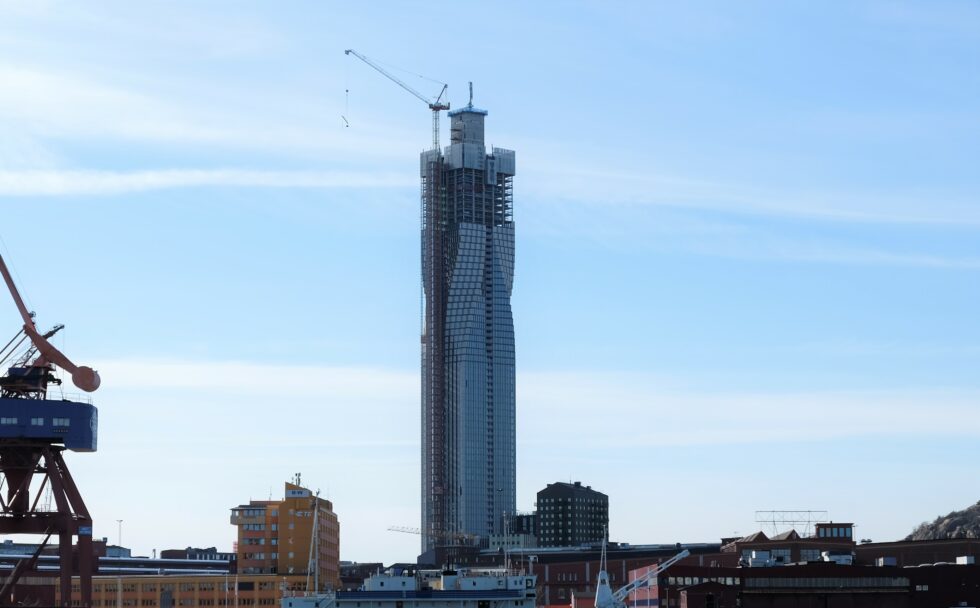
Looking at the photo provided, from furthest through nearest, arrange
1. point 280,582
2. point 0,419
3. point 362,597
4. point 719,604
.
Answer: point 280,582 < point 719,604 < point 0,419 < point 362,597

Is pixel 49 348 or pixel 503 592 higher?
pixel 49 348

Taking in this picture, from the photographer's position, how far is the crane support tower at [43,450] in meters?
149

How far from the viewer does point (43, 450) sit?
150625 mm

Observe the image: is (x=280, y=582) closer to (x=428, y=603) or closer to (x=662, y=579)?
(x=662, y=579)

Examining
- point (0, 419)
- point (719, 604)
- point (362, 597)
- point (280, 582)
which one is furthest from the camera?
point (280, 582)

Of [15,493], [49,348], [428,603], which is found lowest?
[428,603]

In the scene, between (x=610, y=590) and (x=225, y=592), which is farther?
(x=225, y=592)

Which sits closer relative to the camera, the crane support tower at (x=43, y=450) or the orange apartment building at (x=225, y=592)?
the crane support tower at (x=43, y=450)

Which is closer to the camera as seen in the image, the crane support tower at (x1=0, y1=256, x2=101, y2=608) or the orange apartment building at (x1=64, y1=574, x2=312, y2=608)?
the crane support tower at (x1=0, y1=256, x2=101, y2=608)

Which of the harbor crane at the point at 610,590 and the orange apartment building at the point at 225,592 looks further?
the orange apartment building at the point at 225,592

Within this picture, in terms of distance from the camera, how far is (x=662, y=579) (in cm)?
18338

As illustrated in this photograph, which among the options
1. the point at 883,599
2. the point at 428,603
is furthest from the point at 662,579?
the point at 428,603

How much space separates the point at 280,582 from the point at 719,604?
4931 centimetres

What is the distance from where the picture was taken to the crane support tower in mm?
149125
